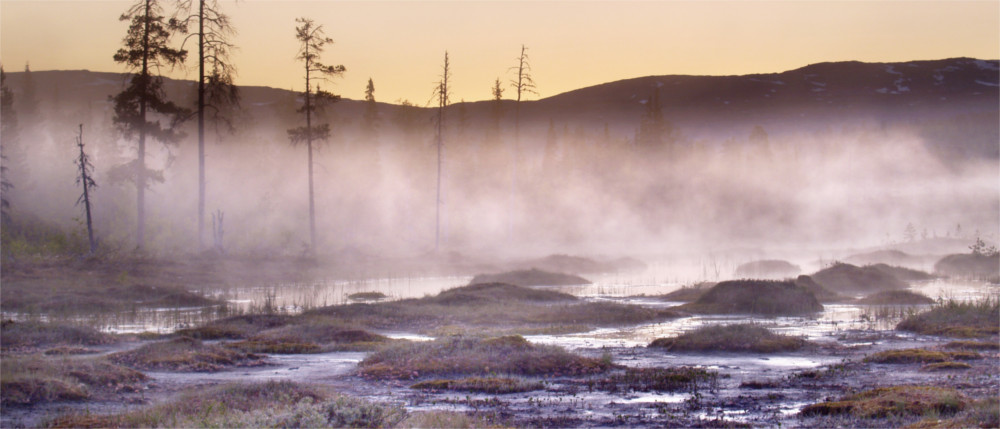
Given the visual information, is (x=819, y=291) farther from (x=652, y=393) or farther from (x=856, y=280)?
(x=652, y=393)

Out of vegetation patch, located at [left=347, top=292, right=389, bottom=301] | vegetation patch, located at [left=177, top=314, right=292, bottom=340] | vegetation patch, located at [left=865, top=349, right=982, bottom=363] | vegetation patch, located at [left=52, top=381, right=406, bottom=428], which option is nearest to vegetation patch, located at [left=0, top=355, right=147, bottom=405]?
vegetation patch, located at [left=52, top=381, right=406, bottom=428]

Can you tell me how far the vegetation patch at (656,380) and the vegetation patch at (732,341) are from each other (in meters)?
4.35

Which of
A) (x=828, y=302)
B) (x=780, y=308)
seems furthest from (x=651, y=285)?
(x=780, y=308)

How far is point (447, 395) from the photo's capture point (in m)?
17.9

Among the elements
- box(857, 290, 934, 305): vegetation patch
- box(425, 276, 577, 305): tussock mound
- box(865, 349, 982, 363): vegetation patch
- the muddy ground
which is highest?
box(425, 276, 577, 305): tussock mound

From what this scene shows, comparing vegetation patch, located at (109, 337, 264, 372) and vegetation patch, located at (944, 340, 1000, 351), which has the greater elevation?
vegetation patch, located at (109, 337, 264, 372)

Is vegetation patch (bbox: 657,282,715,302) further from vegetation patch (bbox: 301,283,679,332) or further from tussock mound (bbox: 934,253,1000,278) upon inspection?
tussock mound (bbox: 934,253,1000,278)

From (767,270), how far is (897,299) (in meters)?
20.7

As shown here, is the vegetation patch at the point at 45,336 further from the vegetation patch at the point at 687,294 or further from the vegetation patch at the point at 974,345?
the vegetation patch at the point at 687,294

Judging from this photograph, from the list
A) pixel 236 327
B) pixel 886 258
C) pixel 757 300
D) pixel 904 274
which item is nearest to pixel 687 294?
pixel 757 300

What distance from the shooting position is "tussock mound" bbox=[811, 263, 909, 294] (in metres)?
43.9

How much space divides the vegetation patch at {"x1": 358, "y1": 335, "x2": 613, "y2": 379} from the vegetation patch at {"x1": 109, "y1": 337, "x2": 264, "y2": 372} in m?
3.37

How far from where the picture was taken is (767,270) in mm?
57500

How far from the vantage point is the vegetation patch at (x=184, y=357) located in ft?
69.5
